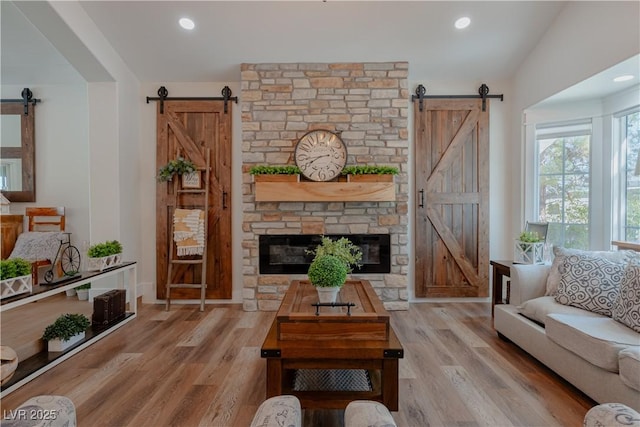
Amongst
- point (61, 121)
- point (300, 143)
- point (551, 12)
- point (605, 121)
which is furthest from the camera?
point (61, 121)

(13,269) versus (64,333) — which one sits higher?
(13,269)

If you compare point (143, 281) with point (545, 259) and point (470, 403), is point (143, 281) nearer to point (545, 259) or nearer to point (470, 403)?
point (470, 403)

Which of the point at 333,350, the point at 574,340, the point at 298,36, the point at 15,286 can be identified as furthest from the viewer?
the point at 298,36

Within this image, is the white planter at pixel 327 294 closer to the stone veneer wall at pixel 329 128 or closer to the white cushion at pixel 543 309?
the white cushion at pixel 543 309

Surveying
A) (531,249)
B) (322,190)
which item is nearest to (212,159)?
(322,190)

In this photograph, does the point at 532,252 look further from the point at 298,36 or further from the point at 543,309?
the point at 298,36

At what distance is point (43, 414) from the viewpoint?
104 centimetres

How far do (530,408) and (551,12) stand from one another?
3734mm

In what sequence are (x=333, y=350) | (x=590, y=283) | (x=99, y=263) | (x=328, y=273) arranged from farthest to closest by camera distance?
(x=99, y=263)
(x=590, y=283)
(x=328, y=273)
(x=333, y=350)

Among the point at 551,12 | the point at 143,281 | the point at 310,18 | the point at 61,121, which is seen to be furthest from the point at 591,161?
the point at 61,121

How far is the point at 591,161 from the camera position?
390cm

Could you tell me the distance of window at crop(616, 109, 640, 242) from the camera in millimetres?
3484

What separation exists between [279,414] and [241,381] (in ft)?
5.00

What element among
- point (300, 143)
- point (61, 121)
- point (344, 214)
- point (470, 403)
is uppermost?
point (61, 121)
